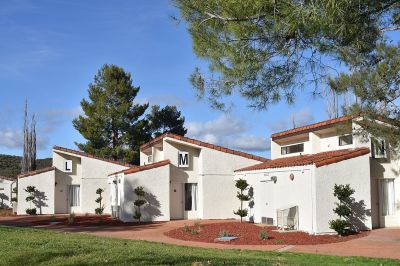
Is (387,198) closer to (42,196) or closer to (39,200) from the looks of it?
(42,196)

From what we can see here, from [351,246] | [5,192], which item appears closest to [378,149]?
[351,246]

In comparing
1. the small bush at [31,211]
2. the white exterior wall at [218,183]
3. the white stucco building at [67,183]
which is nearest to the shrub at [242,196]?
the white exterior wall at [218,183]

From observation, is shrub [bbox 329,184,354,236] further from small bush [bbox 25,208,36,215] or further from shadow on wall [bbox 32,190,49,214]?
shadow on wall [bbox 32,190,49,214]

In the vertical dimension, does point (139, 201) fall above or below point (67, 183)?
below

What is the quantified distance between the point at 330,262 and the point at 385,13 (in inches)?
Answer: 255

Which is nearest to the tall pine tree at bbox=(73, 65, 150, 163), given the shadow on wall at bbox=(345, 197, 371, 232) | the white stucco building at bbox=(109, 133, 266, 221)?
the white stucco building at bbox=(109, 133, 266, 221)

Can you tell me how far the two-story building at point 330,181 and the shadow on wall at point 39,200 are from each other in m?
18.2

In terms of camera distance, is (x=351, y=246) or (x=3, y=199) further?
(x=3, y=199)

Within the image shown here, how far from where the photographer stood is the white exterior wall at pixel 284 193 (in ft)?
67.8

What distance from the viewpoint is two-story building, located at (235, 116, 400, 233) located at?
2041 centimetres

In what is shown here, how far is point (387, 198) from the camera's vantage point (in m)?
22.7

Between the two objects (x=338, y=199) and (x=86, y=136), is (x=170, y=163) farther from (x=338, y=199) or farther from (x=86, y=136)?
(x=86, y=136)

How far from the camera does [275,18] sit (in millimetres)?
9055

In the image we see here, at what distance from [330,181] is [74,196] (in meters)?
23.4
